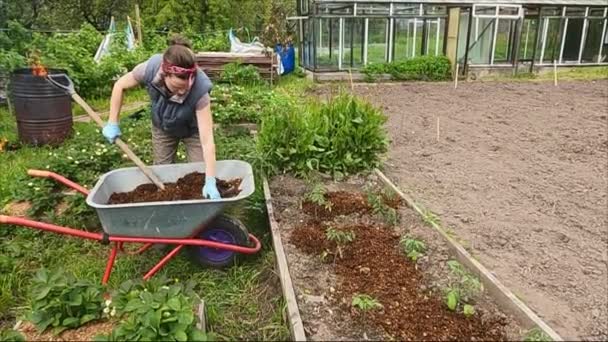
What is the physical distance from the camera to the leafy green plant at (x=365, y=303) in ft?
7.77

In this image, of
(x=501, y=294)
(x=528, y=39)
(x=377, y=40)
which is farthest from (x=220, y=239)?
(x=528, y=39)

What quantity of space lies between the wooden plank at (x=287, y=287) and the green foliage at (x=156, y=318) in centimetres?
42

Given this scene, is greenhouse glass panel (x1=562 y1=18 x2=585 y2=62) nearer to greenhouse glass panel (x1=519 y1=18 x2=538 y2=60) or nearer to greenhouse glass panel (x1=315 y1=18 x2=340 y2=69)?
greenhouse glass panel (x1=519 y1=18 x2=538 y2=60)

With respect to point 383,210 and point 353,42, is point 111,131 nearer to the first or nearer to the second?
point 383,210

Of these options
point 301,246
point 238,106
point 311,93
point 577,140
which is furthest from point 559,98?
point 301,246

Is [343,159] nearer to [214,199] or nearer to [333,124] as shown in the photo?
[333,124]

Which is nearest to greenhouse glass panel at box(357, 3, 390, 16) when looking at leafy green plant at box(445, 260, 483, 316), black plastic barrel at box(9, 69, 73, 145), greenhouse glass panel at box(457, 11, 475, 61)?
greenhouse glass panel at box(457, 11, 475, 61)

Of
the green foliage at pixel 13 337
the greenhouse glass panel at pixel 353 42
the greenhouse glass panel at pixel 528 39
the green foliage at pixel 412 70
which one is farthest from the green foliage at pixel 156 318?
the greenhouse glass panel at pixel 528 39

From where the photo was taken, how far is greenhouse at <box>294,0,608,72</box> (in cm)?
1311

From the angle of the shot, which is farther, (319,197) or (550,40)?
(550,40)

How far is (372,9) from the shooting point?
13.1m

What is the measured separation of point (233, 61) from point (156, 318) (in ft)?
32.3

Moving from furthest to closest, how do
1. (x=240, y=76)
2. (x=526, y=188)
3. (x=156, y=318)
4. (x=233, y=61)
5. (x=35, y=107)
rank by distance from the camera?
(x=233, y=61) → (x=240, y=76) → (x=35, y=107) → (x=526, y=188) → (x=156, y=318)

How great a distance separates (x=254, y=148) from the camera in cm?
460
